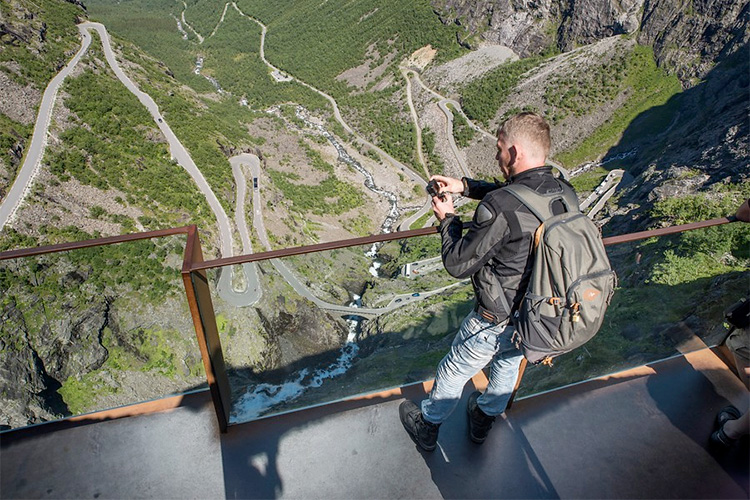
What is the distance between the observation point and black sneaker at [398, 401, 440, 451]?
124 inches

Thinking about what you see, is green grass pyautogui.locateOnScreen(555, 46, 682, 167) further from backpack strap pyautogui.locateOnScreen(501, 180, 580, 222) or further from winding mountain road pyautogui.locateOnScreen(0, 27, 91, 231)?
backpack strap pyautogui.locateOnScreen(501, 180, 580, 222)

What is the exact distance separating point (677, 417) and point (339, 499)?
2.69 metres

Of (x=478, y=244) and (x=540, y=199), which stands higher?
(x=540, y=199)

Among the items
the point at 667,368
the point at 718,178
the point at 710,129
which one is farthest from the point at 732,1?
the point at 667,368

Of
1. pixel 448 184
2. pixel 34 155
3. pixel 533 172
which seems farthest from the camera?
pixel 34 155

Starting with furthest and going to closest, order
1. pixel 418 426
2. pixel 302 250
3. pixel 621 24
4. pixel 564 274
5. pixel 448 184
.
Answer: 1. pixel 621 24
2. pixel 418 426
3. pixel 302 250
4. pixel 448 184
5. pixel 564 274

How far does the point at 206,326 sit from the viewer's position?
9.96 feet

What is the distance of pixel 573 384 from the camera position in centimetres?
381

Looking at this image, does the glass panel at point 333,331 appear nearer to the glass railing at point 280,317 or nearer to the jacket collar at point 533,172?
the glass railing at point 280,317

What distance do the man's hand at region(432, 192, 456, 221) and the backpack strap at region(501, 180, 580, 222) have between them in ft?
1.45

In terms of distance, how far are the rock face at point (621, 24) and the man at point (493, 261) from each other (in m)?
65.0

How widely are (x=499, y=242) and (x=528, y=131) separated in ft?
1.99

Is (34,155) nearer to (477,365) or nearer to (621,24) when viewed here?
(477,365)

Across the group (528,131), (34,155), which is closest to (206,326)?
(528,131)
